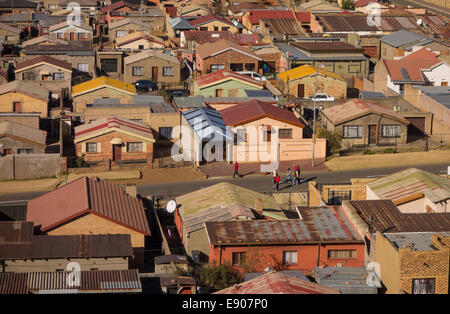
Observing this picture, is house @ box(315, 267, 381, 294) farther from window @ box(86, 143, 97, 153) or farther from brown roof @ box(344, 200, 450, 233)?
window @ box(86, 143, 97, 153)

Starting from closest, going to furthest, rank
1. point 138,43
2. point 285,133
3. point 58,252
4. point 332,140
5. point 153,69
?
point 58,252
point 332,140
point 285,133
point 153,69
point 138,43

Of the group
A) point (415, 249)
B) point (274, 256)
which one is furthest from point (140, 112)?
point (415, 249)

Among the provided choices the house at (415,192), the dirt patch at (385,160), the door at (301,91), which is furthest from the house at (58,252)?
the door at (301,91)

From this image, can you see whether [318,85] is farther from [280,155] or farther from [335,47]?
[280,155]

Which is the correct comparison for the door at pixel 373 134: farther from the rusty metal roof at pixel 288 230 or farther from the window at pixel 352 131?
the rusty metal roof at pixel 288 230

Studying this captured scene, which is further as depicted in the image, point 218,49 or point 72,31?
point 72,31

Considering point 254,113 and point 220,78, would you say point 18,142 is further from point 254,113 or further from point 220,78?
point 220,78

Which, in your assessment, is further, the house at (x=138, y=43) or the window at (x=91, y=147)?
the house at (x=138, y=43)

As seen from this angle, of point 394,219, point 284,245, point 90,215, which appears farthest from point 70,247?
point 394,219
